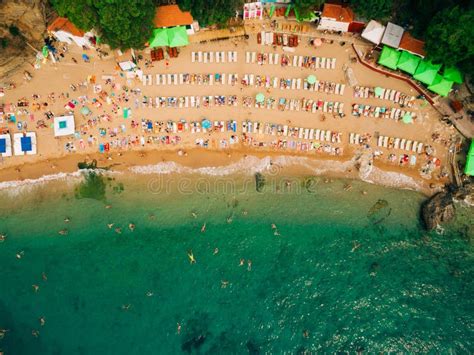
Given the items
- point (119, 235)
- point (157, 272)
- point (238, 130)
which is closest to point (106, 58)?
point (238, 130)

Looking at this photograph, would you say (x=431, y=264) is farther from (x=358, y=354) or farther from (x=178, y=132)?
(x=178, y=132)

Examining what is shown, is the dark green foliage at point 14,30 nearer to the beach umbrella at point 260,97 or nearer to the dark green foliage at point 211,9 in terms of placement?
the dark green foliage at point 211,9

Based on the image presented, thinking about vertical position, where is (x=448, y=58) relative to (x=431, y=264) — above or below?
above

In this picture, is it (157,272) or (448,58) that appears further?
(157,272)

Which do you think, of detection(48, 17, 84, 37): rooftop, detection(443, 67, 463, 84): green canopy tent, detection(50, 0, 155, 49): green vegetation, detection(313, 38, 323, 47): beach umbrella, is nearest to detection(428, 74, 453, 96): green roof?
detection(443, 67, 463, 84): green canopy tent

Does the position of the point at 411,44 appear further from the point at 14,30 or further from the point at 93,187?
the point at 14,30

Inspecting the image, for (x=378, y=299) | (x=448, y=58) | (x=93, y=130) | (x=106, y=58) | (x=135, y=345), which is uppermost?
(x=448, y=58)
